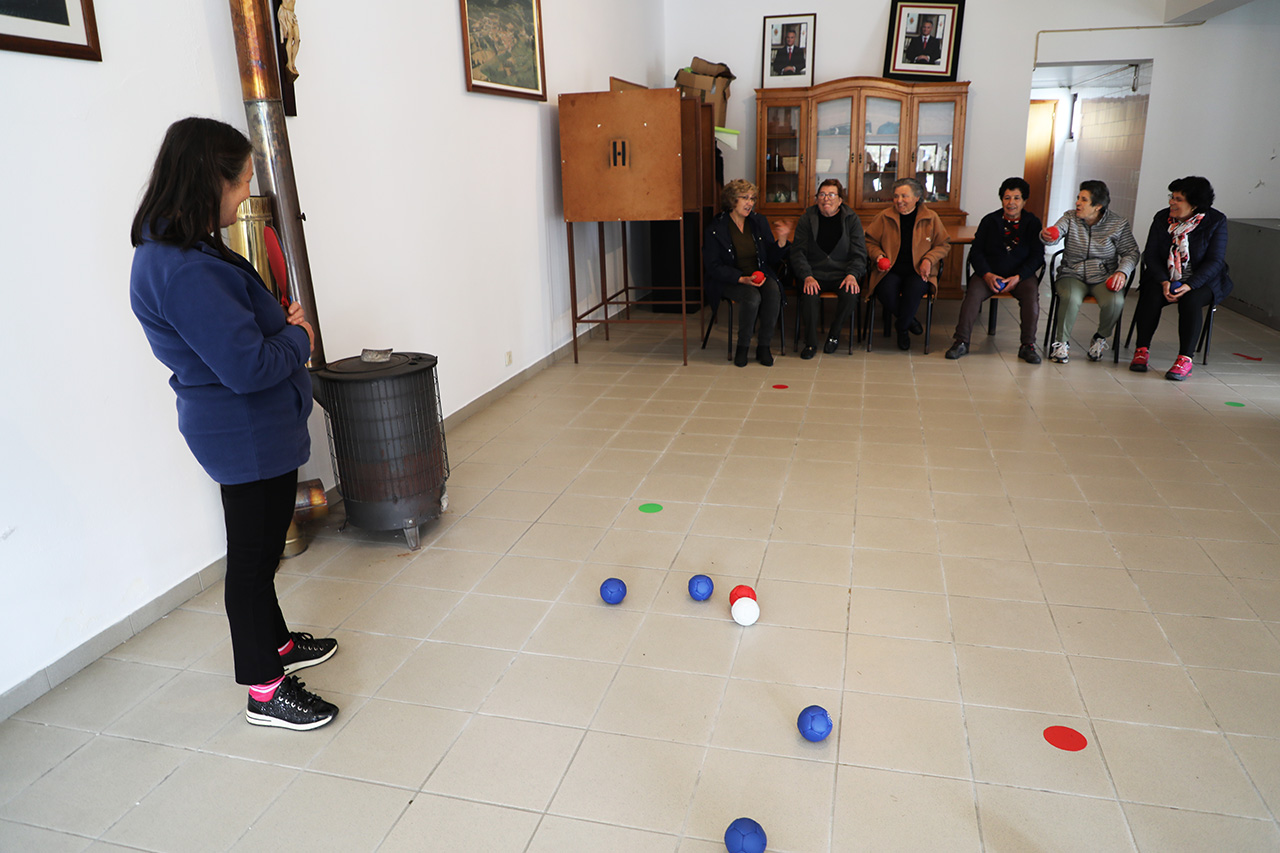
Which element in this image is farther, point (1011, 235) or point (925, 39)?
point (925, 39)

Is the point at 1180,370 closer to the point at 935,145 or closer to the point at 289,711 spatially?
the point at 935,145

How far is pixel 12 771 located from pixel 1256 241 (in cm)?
812

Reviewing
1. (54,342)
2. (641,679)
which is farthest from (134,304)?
(641,679)

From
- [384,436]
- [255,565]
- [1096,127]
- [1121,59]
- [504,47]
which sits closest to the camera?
[255,565]

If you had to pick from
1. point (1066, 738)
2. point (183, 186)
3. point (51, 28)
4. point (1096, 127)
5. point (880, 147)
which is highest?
point (1096, 127)

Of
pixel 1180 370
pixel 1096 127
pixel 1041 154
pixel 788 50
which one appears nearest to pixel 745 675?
pixel 1180 370

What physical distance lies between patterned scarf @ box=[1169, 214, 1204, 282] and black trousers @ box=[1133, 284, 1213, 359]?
0.13 metres

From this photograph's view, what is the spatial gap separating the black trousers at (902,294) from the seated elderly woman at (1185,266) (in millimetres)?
1371

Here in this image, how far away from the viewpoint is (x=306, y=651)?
2.28m

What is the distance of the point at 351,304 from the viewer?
342cm

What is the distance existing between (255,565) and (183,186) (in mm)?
853

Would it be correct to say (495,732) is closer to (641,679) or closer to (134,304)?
(641,679)

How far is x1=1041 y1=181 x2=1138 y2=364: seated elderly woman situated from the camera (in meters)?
5.24

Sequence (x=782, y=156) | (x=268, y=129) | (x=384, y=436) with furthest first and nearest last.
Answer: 1. (x=782, y=156)
2. (x=384, y=436)
3. (x=268, y=129)
